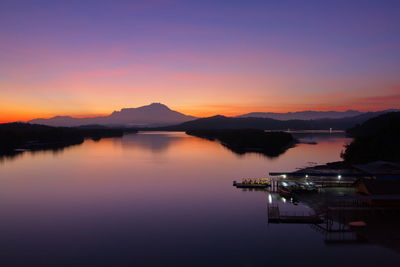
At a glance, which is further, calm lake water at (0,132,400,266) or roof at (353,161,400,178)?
roof at (353,161,400,178)

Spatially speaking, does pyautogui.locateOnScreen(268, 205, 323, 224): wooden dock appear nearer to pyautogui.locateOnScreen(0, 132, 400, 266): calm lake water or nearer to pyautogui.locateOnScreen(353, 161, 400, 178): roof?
pyautogui.locateOnScreen(0, 132, 400, 266): calm lake water

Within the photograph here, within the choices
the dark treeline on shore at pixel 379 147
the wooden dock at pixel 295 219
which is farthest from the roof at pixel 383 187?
the dark treeline on shore at pixel 379 147

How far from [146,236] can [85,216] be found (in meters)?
7.82

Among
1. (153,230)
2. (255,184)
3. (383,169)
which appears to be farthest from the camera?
(255,184)

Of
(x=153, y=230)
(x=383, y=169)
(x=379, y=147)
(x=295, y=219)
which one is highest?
(x=379, y=147)

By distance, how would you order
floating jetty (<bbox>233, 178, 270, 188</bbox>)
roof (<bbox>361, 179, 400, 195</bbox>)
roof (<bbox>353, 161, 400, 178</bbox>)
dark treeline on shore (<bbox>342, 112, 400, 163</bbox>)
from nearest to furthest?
roof (<bbox>361, 179, 400, 195</bbox>)
roof (<bbox>353, 161, 400, 178</bbox>)
floating jetty (<bbox>233, 178, 270, 188</bbox>)
dark treeline on shore (<bbox>342, 112, 400, 163</bbox>)

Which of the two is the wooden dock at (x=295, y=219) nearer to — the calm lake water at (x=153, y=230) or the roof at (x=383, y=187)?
the calm lake water at (x=153, y=230)

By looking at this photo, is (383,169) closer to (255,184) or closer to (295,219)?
(255,184)

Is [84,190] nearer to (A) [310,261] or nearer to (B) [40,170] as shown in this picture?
(B) [40,170]

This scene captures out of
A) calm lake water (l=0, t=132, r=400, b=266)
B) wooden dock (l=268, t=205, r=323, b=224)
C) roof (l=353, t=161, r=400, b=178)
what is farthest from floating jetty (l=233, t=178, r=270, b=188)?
wooden dock (l=268, t=205, r=323, b=224)

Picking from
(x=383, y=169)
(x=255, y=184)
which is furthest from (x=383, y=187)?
(x=255, y=184)

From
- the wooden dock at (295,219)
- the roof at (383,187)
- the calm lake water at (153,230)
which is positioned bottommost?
the calm lake water at (153,230)

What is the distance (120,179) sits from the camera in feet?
153

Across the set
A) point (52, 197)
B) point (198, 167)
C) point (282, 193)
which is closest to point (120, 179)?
point (52, 197)
